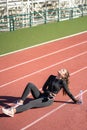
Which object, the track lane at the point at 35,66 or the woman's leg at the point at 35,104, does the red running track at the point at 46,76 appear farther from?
the woman's leg at the point at 35,104

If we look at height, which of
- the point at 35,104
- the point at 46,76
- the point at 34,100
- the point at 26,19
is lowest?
the point at 46,76

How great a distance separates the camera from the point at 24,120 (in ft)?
26.1

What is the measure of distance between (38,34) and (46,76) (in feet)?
23.3

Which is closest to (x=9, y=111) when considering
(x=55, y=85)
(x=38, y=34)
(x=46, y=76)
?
(x=55, y=85)

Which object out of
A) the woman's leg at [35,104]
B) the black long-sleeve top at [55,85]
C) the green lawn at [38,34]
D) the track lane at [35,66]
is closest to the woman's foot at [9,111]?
the woman's leg at [35,104]

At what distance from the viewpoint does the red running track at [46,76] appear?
782 cm

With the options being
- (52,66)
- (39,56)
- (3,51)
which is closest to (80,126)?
Answer: (52,66)

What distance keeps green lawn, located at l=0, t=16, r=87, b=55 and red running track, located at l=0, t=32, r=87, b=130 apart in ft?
1.93

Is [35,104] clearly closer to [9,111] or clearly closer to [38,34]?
[9,111]

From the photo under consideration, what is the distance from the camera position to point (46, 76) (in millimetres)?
11969

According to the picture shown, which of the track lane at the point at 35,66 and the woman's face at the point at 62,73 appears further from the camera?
the track lane at the point at 35,66

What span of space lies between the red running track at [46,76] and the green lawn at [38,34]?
589mm

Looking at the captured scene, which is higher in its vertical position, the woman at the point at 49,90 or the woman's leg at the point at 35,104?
the woman at the point at 49,90

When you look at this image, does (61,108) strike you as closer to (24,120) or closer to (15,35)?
(24,120)
